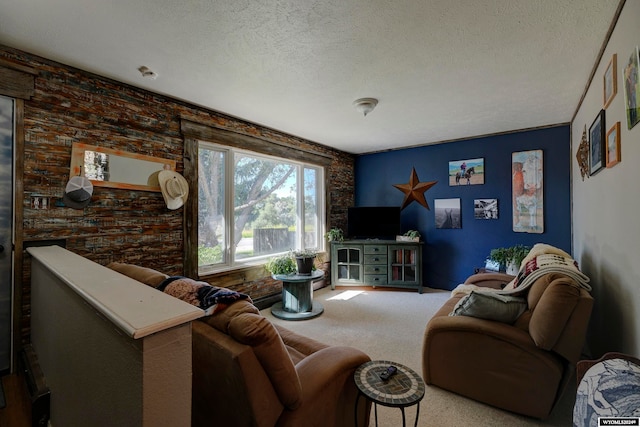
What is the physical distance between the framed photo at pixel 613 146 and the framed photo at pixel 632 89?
0.24 metres

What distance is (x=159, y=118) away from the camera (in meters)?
2.86

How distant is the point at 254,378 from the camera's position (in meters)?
1.04

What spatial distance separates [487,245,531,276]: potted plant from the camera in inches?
144

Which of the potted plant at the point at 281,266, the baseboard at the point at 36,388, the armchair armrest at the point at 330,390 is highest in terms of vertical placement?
the potted plant at the point at 281,266

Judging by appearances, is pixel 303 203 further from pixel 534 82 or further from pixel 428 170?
pixel 534 82

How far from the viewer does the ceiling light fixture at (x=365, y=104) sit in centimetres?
301

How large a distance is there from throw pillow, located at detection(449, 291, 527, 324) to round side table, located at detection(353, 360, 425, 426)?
88cm

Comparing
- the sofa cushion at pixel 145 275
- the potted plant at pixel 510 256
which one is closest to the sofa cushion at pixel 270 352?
the sofa cushion at pixel 145 275

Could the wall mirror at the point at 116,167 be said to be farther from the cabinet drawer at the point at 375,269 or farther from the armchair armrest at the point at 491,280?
the armchair armrest at the point at 491,280

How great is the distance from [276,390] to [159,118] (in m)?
2.84

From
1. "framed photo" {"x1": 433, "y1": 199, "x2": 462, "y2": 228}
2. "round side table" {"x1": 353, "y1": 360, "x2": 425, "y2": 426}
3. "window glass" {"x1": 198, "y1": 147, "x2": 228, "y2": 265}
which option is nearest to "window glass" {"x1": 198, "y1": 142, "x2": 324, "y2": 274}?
"window glass" {"x1": 198, "y1": 147, "x2": 228, "y2": 265}

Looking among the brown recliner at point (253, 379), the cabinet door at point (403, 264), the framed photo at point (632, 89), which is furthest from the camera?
the cabinet door at point (403, 264)

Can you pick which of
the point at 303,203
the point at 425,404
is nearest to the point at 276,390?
the point at 425,404

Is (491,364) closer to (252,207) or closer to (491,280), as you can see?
(491,280)
